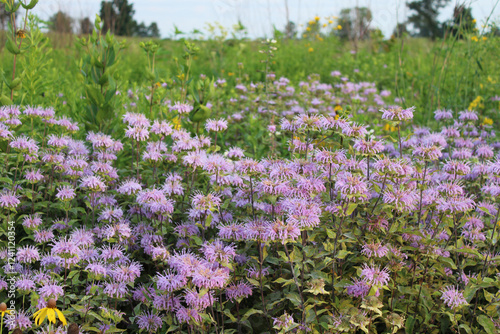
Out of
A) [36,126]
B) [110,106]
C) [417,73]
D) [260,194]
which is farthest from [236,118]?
[417,73]

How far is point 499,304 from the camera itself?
172 centimetres

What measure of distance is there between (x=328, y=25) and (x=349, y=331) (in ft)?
30.3

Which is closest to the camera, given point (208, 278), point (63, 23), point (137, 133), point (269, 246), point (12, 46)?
point (208, 278)

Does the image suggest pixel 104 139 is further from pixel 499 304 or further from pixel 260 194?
pixel 499 304

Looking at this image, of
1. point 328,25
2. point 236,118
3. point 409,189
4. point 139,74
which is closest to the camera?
point 409,189

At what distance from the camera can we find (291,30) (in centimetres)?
1116

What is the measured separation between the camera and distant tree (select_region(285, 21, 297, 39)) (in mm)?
10595

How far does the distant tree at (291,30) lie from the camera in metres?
10.6

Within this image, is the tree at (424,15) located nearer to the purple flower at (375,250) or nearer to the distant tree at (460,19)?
the distant tree at (460,19)

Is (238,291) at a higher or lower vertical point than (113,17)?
lower

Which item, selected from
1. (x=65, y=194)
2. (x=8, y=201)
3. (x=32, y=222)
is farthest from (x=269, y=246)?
(x=8, y=201)

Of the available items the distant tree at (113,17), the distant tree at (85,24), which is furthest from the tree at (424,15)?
the distant tree at (85,24)

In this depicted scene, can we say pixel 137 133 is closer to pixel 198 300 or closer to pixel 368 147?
pixel 198 300

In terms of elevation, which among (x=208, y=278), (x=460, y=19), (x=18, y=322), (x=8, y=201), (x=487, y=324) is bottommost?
(x=487, y=324)
